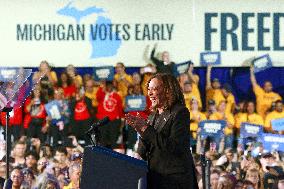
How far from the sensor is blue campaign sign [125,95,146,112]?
1565 cm

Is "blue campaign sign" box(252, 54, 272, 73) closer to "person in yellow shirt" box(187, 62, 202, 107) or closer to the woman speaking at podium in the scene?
"person in yellow shirt" box(187, 62, 202, 107)

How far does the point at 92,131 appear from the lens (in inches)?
234

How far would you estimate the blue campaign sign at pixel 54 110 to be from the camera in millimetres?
16312

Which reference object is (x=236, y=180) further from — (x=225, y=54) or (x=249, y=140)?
(x=225, y=54)

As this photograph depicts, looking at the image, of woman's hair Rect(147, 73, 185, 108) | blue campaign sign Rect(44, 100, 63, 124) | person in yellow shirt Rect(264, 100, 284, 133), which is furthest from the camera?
person in yellow shirt Rect(264, 100, 284, 133)

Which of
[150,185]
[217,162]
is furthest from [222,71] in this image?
[150,185]

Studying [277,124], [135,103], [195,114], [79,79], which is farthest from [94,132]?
[79,79]

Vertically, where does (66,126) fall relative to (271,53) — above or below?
below

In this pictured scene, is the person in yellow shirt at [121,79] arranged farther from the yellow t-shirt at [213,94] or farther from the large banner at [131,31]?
the yellow t-shirt at [213,94]

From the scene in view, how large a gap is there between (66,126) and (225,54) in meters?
3.58

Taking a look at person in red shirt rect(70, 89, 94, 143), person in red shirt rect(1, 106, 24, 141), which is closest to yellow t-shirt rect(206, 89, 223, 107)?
person in red shirt rect(70, 89, 94, 143)

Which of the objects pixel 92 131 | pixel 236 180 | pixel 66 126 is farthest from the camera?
pixel 66 126

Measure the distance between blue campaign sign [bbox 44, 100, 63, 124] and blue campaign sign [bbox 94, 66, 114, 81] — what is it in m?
1.05

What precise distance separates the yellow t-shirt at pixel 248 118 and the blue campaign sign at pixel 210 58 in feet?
5.70
